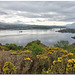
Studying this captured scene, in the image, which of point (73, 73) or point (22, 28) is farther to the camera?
point (22, 28)

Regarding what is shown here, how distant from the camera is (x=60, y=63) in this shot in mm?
3670

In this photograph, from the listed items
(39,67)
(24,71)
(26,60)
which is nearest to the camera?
(24,71)

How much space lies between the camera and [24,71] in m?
3.74

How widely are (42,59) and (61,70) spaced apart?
1109mm

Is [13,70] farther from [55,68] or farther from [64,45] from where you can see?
[64,45]

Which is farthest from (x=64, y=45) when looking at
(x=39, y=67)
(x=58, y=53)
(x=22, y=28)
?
(x=22, y=28)

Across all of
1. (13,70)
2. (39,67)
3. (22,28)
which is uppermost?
(22,28)

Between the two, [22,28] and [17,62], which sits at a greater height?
[22,28]

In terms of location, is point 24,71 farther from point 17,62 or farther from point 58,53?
point 58,53

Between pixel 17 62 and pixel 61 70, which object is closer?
pixel 61 70

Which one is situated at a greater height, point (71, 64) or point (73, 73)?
point (71, 64)

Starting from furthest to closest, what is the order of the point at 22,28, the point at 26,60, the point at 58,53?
the point at 22,28 < the point at 58,53 < the point at 26,60

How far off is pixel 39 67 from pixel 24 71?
3.14 feet

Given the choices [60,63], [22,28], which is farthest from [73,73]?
[22,28]
